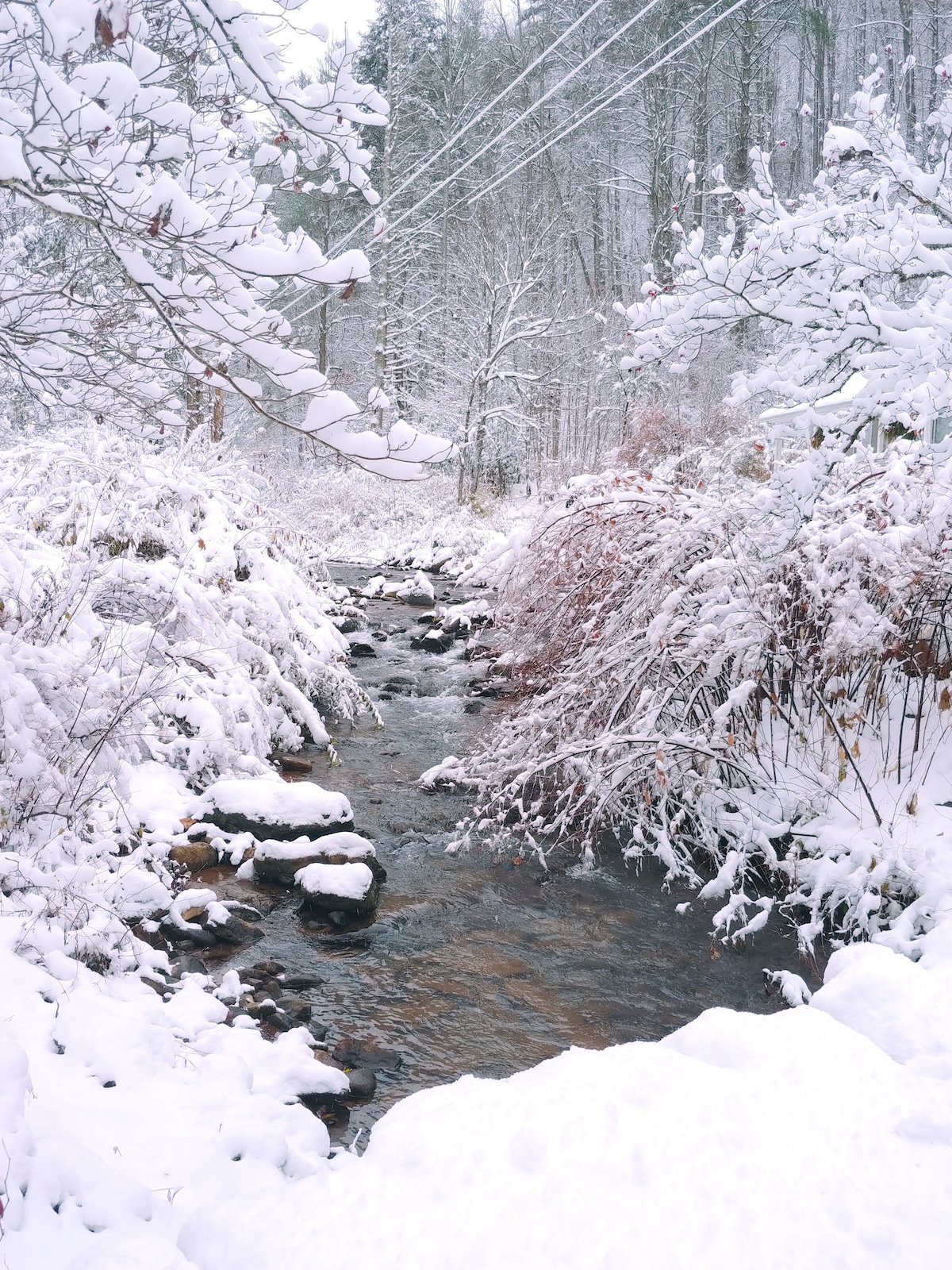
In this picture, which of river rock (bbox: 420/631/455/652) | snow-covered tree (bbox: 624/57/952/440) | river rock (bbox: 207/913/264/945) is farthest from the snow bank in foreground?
river rock (bbox: 420/631/455/652)

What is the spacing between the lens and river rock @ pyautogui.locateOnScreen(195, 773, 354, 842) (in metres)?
5.50

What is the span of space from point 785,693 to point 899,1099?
122 inches

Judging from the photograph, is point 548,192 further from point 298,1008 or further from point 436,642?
point 298,1008

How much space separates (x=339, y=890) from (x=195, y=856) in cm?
92

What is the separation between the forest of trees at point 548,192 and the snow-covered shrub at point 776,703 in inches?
557

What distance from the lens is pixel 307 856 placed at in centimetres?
520

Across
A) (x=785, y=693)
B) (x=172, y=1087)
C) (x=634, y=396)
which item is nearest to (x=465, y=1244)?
(x=172, y=1087)

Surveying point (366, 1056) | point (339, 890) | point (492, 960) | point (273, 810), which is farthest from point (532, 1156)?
point (273, 810)

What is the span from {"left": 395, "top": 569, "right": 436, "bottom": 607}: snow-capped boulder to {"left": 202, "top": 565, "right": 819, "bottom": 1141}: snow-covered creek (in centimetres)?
831

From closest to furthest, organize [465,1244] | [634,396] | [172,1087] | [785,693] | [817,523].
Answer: [465,1244], [172,1087], [817,523], [785,693], [634,396]

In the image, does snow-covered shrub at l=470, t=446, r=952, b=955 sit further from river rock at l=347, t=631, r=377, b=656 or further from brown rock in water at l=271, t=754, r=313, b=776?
river rock at l=347, t=631, r=377, b=656

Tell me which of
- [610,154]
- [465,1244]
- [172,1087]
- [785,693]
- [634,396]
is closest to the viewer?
[465,1244]

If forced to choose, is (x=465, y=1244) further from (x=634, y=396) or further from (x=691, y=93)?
(x=691, y=93)

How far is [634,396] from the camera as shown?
24391 mm
